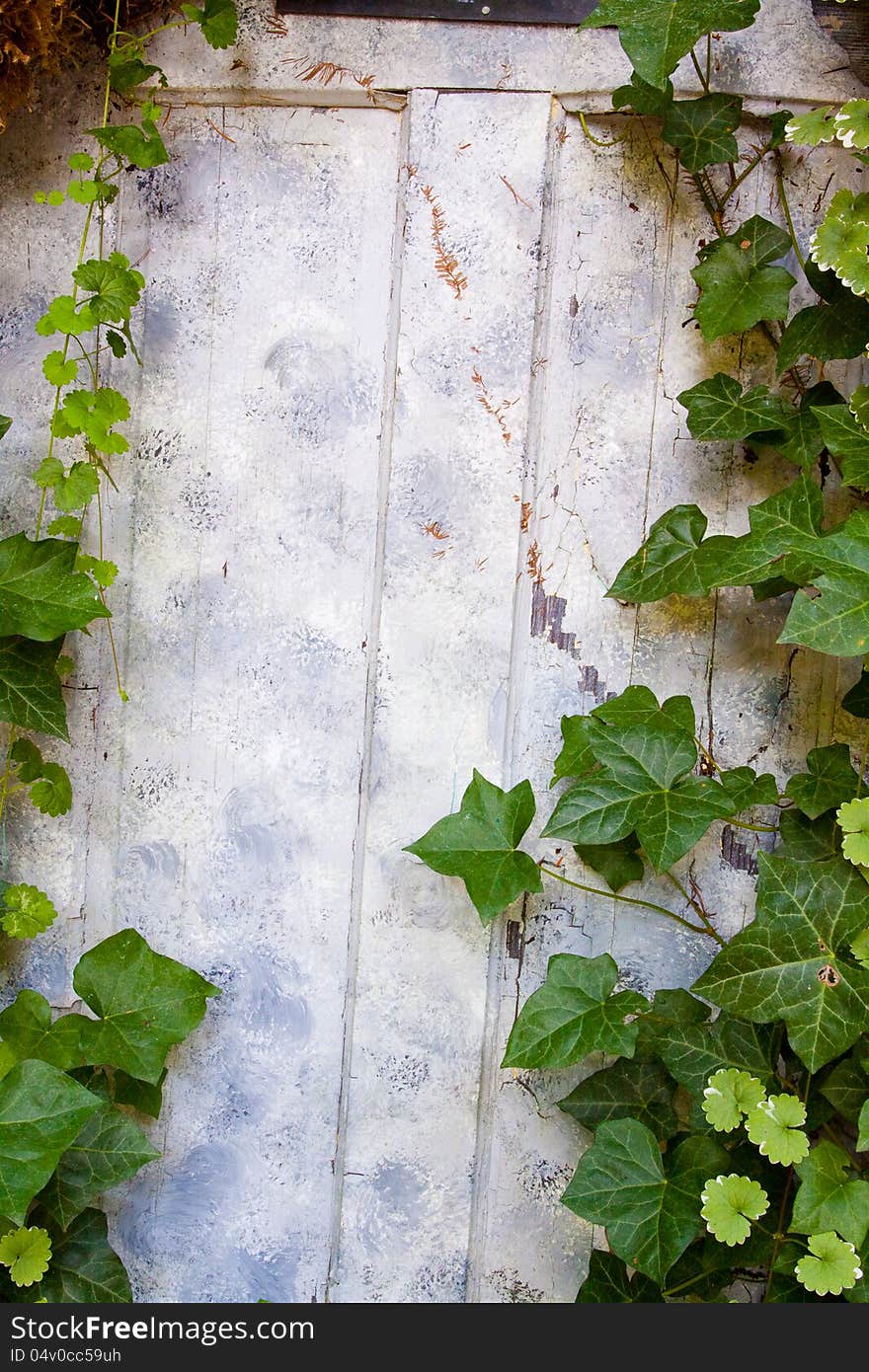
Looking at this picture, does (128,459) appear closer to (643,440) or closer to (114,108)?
(114,108)

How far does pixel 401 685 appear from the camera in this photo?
145 centimetres

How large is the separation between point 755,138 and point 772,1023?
1.12m

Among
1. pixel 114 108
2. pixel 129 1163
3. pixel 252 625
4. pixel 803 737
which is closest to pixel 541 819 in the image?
pixel 803 737

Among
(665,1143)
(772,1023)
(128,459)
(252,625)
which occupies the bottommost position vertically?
(665,1143)

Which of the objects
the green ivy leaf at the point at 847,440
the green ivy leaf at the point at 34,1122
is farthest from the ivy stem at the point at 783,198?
the green ivy leaf at the point at 34,1122

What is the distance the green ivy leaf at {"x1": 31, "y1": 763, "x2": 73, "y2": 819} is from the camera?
4.59 feet

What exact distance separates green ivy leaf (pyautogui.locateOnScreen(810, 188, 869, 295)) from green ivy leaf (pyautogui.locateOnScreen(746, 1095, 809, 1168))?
90 cm

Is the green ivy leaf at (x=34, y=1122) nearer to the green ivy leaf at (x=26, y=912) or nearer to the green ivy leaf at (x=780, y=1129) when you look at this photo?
the green ivy leaf at (x=26, y=912)

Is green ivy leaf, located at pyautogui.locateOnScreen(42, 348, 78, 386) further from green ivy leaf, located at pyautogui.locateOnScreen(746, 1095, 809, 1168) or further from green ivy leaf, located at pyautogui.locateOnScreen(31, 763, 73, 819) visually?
green ivy leaf, located at pyautogui.locateOnScreen(746, 1095, 809, 1168)

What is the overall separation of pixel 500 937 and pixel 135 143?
1090 mm

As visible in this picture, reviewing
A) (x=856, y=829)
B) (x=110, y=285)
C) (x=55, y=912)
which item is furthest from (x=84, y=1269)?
(x=110, y=285)

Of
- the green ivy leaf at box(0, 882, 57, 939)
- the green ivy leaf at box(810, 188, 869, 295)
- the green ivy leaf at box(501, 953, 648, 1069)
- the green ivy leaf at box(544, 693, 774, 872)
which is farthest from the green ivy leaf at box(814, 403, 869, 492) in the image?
the green ivy leaf at box(0, 882, 57, 939)

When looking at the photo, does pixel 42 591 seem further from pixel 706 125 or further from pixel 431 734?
pixel 706 125

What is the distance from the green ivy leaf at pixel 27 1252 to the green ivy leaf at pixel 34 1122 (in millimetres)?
141
